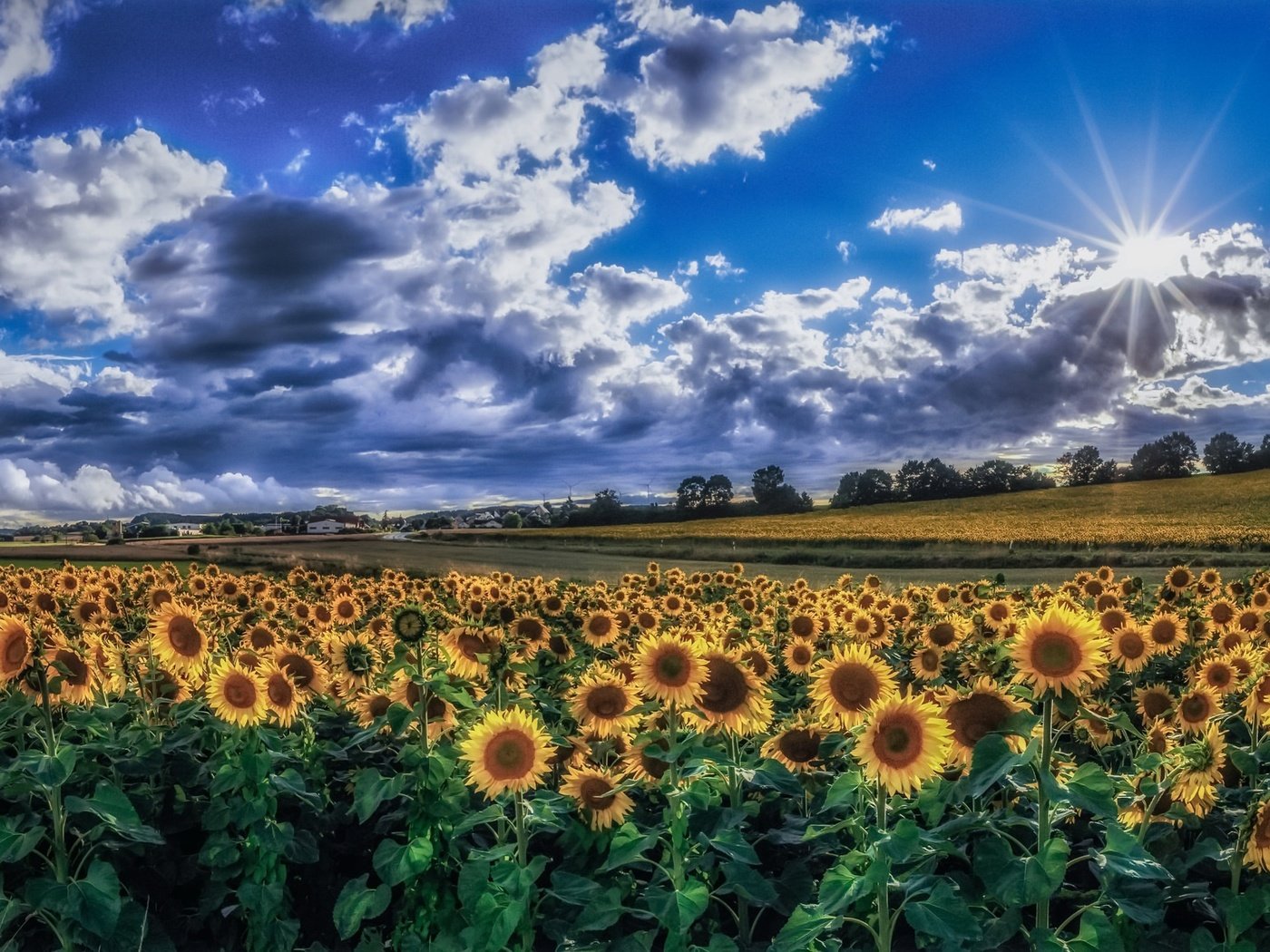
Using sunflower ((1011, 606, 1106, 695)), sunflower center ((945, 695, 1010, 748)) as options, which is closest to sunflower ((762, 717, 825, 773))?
sunflower center ((945, 695, 1010, 748))

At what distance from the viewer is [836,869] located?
3.81 m

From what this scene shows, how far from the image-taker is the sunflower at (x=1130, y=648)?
23.4ft

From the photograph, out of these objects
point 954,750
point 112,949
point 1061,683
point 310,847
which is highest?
point 1061,683

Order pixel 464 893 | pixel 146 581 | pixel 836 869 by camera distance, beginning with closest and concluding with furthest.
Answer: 1. pixel 836 869
2. pixel 464 893
3. pixel 146 581

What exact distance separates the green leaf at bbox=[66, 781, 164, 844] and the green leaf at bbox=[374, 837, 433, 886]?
3.31ft

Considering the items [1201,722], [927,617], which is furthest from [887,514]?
[1201,722]

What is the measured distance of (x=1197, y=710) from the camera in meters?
5.54

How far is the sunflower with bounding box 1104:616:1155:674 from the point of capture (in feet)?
23.4

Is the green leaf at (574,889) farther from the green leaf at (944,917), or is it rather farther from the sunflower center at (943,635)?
the sunflower center at (943,635)

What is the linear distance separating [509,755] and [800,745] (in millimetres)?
1427

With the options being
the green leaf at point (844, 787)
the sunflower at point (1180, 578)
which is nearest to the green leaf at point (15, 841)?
the green leaf at point (844, 787)

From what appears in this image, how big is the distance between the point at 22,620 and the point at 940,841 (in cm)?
461

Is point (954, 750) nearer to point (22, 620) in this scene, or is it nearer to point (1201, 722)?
point (1201, 722)

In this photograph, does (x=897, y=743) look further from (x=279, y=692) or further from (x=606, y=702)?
(x=279, y=692)
